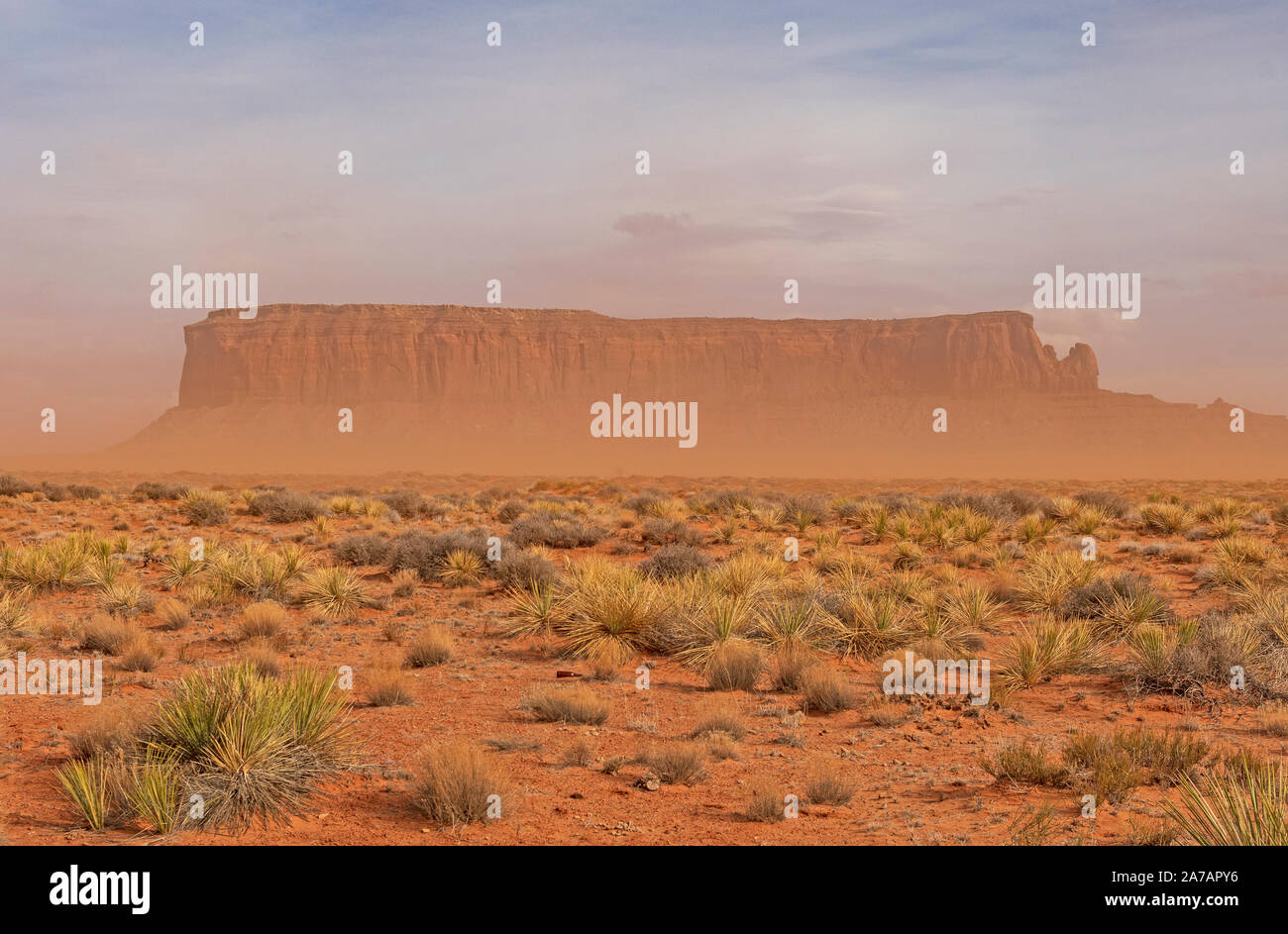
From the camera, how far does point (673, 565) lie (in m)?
13.9

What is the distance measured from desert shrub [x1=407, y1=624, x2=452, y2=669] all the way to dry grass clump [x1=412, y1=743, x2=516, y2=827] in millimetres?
4241

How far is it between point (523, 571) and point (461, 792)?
858 centimetres

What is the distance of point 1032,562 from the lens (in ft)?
51.0

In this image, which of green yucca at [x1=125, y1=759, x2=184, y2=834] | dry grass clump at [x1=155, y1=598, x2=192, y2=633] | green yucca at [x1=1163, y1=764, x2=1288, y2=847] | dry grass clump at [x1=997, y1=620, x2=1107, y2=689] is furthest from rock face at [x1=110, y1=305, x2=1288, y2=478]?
green yucca at [x1=1163, y1=764, x2=1288, y2=847]

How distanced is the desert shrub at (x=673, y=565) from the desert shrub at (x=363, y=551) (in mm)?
4934

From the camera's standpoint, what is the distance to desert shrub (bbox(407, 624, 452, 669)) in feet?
32.0

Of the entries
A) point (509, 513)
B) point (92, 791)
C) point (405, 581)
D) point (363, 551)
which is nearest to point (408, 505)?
point (509, 513)

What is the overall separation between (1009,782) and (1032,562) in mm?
10343

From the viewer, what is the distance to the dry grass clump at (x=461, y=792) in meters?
5.35

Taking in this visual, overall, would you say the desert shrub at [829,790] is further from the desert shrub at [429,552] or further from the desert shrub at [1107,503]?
the desert shrub at [1107,503]

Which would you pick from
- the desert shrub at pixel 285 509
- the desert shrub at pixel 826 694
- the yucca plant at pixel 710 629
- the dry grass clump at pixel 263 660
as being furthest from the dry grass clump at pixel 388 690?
the desert shrub at pixel 285 509

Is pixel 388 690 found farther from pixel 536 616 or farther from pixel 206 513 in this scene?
pixel 206 513
